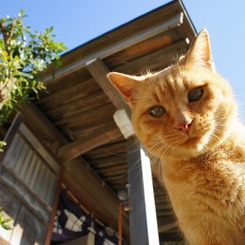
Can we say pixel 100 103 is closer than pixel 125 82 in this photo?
No

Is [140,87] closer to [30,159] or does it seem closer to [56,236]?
[30,159]

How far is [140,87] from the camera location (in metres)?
2.05

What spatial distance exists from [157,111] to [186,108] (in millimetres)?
247

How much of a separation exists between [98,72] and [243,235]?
243cm

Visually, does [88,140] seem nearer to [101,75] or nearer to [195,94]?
[101,75]

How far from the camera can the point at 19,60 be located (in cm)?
299

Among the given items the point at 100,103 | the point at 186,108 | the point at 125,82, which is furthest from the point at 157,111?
the point at 100,103

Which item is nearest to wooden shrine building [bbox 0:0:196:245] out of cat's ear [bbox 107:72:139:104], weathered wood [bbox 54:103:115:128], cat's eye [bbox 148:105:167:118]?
weathered wood [bbox 54:103:115:128]

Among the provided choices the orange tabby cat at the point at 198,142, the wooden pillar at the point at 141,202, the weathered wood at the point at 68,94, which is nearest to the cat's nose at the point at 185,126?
the orange tabby cat at the point at 198,142

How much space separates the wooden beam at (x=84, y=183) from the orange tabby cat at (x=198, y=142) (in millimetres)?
2412

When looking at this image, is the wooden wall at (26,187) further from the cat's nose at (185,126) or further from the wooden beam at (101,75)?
the cat's nose at (185,126)

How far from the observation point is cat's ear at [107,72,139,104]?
210 centimetres

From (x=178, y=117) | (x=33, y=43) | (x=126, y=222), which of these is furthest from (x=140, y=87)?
(x=126, y=222)

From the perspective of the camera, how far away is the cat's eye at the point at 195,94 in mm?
1599
